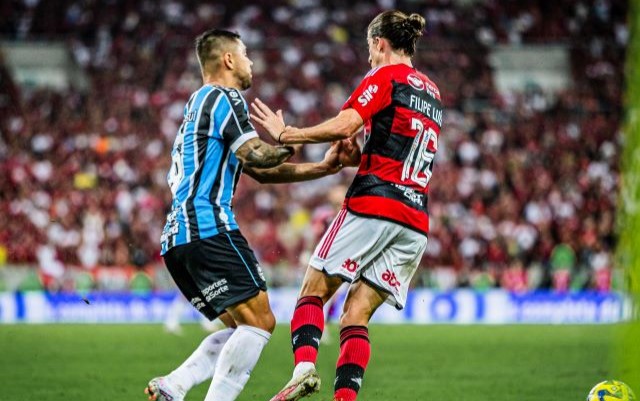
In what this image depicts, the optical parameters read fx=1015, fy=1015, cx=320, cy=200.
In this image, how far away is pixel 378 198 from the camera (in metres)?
6.56

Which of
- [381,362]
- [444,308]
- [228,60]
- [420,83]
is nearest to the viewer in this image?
[228,60]

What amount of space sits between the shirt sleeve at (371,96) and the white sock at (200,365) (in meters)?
1.61

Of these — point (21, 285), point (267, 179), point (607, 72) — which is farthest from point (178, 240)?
point (607, 72)

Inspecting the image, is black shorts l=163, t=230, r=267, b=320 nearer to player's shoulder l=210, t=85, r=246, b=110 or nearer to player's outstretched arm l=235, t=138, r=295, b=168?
player's outstretched arm l=235, t=138, r=295, b=168

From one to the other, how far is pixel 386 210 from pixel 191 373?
161 cm

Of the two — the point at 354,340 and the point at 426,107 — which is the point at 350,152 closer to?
the point at 426,107

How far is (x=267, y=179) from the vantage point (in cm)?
682

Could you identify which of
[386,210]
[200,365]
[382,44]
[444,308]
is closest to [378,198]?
[386,210]

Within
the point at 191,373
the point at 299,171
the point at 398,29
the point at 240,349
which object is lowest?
the point at 191,373

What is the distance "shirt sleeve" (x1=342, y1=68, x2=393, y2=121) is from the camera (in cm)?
640

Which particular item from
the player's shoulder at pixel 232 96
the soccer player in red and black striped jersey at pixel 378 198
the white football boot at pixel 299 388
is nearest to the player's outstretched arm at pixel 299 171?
the soccer player in red and black striped jersey at pixel 378 198

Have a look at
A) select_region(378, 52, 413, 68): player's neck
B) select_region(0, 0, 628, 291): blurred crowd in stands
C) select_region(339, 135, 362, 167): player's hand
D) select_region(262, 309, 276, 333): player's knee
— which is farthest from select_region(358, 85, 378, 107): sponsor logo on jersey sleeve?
select_region(0, 0, 628, 291): blurred crowd in stands

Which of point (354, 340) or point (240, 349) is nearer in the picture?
point (240, 349)

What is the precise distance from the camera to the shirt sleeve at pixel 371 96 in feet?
21.0
